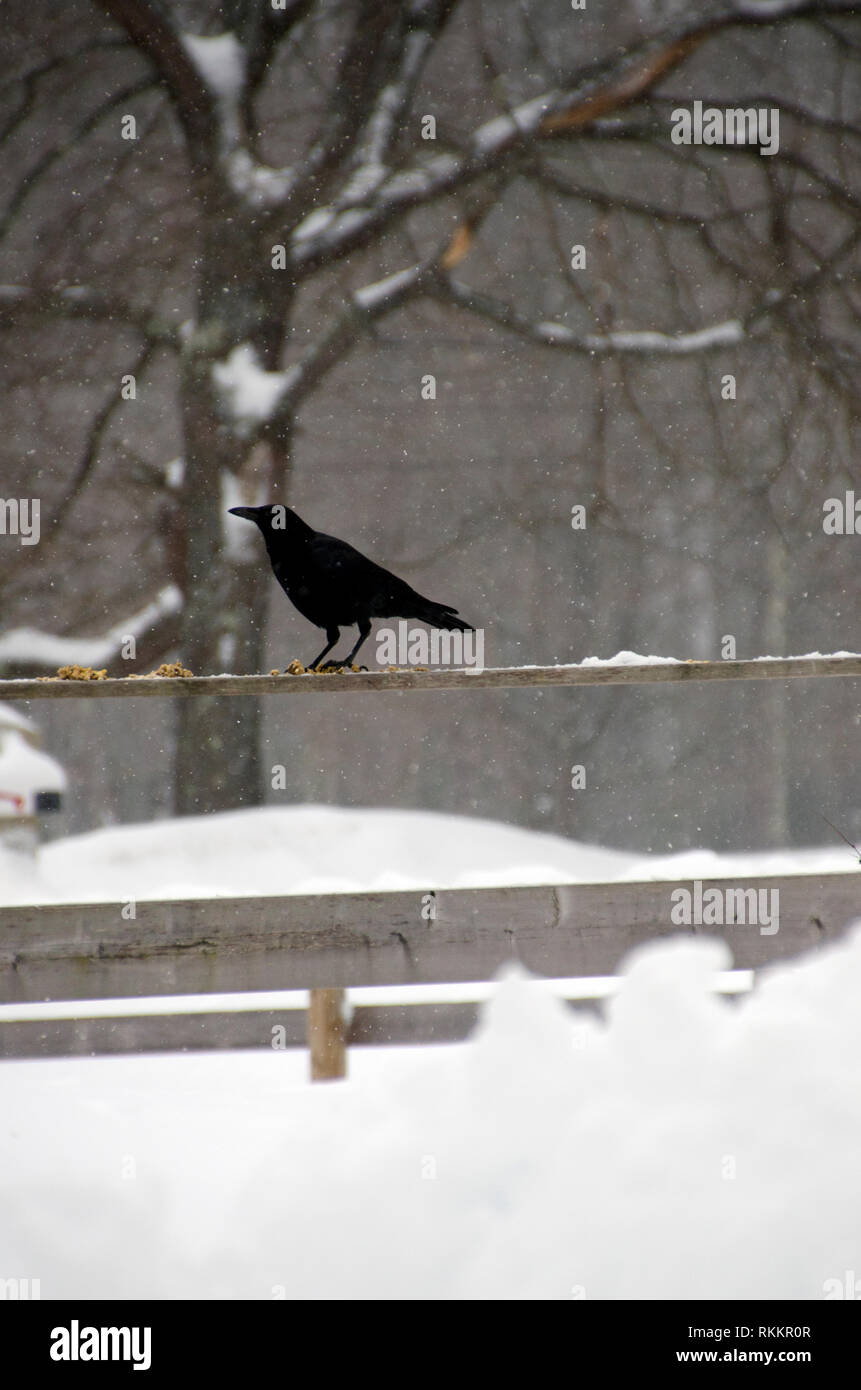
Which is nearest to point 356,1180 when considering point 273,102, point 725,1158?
point 725,1158

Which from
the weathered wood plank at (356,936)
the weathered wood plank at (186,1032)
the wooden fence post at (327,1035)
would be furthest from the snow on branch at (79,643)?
the weathered wood plank at (356,936)

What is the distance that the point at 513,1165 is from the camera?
2.04m

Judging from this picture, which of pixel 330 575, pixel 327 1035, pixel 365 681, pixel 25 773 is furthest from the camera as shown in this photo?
pixel 25 773

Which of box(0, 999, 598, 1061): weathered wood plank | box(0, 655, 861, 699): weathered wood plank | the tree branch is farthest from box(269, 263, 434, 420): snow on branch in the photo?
box(0, 999, 598, 1061): weathered wood plank

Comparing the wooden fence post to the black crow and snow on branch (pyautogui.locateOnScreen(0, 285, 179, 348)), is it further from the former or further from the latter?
snow on branch (pyautogui.locateOnScreen(0, 285, 179, 348))

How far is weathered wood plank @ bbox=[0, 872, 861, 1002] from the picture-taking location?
1968 mm

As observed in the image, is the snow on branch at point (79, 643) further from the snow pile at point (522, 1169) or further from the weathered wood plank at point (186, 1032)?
the snow pile at point (522, 1169)

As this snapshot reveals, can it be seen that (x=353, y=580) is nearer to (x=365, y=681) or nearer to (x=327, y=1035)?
(x=365, y=681)

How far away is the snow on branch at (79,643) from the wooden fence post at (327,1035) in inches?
50.2

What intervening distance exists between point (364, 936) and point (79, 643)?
186 cm

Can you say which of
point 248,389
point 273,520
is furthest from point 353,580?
point 248,389

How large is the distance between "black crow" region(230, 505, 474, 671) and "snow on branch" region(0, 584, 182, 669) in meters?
0.94

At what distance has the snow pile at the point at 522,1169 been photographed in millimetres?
1821

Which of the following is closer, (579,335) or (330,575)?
(330,575)
